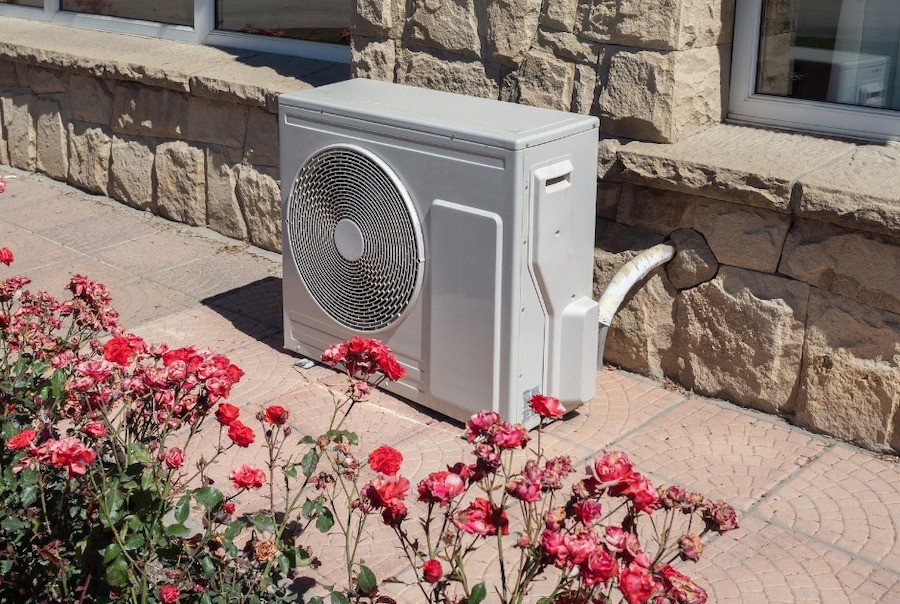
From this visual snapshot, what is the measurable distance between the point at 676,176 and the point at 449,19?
3.81 ft

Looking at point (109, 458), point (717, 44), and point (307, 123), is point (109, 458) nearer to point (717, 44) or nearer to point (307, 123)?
point (307, 123)

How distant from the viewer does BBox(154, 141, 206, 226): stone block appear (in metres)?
5.69

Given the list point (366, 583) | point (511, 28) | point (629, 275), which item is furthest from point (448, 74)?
point (366, 583)

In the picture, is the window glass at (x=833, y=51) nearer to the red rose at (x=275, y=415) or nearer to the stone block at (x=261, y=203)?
the stone block at (x=261, y=203)

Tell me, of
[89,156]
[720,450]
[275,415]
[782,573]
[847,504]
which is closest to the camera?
[275,415]

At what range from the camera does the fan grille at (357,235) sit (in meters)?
3.77

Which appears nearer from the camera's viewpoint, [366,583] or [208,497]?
[366,583]

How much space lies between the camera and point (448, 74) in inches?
176

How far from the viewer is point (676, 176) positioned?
12.5ft

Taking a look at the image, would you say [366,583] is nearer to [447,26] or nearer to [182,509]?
[182,509]

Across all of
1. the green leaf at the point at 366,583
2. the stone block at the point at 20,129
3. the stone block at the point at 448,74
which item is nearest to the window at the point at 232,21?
the stone block at the point at 20,129

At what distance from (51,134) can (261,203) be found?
1.77 m

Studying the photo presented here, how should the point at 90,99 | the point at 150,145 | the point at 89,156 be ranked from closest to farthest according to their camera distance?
1. the point at 150,145
2. the point at 90,99
3. the point at 89,156

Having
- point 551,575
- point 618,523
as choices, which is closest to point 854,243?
point 618,523
